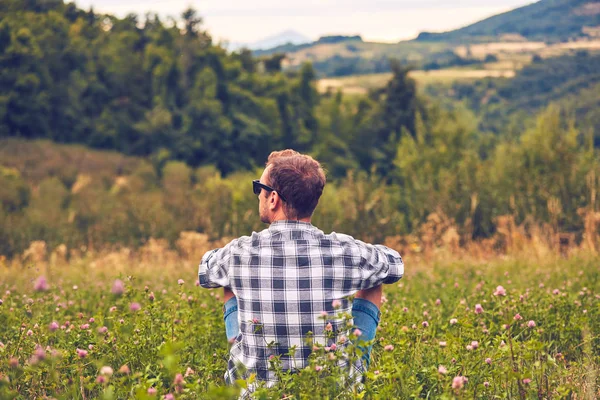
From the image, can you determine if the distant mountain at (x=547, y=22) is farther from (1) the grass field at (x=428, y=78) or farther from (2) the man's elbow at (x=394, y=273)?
(2) the man's elbow at (x=394, y=273)

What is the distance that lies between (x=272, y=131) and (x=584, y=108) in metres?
22.7

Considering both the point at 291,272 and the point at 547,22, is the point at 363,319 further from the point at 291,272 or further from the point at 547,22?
the point at 547,22

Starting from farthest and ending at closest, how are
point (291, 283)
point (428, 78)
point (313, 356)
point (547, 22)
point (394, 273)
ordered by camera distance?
point (428, 78)
point (547, 22)
point (394, 273)
point (291, 283)
point (313, 356)

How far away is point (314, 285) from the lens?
8.14 feet

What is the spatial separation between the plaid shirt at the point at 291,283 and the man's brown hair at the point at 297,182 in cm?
7

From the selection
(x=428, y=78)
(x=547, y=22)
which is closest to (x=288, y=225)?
(x=547, y=22)

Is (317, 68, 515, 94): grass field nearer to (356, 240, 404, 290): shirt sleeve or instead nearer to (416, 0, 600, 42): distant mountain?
(416, 0, 600, 42): distant mountain

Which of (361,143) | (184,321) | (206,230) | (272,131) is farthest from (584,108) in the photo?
(184,321)

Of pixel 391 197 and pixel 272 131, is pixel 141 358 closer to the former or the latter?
pixel 391 197

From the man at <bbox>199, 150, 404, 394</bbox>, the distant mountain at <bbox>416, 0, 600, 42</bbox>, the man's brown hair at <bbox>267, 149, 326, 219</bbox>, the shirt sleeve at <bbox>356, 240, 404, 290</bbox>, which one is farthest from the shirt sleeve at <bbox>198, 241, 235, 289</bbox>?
the distant mountain at <bbox>416, 0, 600, 42</bbox>

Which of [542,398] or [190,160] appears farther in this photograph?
[190,160]

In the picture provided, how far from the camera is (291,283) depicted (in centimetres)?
249

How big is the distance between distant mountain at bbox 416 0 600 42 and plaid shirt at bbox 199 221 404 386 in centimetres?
7323

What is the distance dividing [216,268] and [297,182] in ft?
1.63
